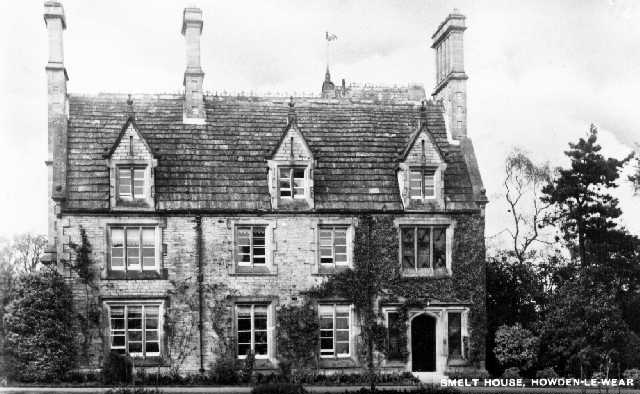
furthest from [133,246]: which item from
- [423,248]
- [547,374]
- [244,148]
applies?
[547,374]

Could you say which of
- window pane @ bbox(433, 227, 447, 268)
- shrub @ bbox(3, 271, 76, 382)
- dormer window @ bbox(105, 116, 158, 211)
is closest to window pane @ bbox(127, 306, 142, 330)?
shrub @ bbox(3, 271, 76, 382)

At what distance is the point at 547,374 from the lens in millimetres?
31453

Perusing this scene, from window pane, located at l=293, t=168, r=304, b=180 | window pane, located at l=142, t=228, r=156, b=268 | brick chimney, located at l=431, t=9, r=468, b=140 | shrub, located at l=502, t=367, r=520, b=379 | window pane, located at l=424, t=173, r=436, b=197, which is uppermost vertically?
brick chimney, located at l=431, t=9, r=468, b=140

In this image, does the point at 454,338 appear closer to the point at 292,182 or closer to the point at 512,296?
the point at 512,296

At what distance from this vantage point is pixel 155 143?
108 feet

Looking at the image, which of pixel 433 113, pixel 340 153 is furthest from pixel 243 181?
pixel 433 113

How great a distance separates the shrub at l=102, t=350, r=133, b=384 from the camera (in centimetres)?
2909

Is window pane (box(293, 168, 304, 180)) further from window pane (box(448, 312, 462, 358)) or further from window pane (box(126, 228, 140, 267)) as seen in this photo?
window pane (box(448, 312, 462, 358))

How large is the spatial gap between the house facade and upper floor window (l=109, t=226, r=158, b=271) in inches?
2.1

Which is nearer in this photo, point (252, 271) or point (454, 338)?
point (252, 271)

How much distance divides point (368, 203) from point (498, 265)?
341 inches

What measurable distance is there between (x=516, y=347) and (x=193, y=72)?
1699 centimetres

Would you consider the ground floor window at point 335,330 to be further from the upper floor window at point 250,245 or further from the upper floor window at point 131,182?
the upper floor window at point 131,182

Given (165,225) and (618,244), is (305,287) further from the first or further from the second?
Result: (618,244)
